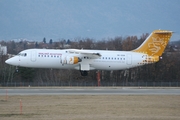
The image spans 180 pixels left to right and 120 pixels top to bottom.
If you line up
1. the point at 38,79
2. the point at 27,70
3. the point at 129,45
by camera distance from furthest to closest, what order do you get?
the point at 129,45 → the point at 38,79 → the point at 27,70

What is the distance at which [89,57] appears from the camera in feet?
166

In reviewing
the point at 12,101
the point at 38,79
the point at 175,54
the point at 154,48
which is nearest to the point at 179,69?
the point at 175,54

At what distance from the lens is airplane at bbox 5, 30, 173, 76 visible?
49500mm

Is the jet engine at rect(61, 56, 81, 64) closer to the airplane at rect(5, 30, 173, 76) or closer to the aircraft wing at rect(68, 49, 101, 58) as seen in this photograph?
the airplane at rect(5, 30, 173, 76)

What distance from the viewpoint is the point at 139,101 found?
1245 inches

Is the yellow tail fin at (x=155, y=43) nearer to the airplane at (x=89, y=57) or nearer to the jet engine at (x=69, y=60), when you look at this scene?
the airplane at (x=89, y=57)

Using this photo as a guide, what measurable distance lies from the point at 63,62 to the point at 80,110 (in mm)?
23274

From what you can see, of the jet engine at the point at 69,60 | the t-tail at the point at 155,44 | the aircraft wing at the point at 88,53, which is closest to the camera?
the jet engine at the point at 69,60

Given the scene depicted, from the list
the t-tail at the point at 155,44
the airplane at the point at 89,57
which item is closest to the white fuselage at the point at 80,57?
the airplane at the point at 89,57

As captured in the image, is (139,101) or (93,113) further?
(139,101)

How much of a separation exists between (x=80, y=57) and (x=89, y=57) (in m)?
1.16

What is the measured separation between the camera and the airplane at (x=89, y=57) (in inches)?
1949

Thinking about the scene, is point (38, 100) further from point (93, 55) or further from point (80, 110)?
point (93, 55)

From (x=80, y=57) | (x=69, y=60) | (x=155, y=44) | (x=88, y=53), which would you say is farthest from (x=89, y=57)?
(x=155, y=44)
